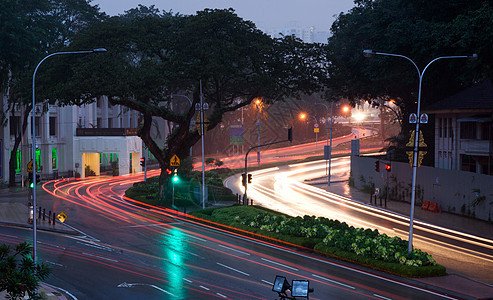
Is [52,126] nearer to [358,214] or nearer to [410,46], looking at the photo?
[358,214]

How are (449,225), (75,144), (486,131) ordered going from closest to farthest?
(449,225)
(486,131)
(75,144)

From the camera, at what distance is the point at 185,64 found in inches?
2004

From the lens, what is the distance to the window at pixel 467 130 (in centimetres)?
5212

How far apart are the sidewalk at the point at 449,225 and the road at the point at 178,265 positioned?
1049 mm

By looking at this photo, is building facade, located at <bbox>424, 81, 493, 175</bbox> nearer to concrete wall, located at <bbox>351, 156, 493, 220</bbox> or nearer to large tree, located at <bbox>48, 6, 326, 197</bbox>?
concrete wall, located at <bbox>351, 156, 493, 220</bbox>

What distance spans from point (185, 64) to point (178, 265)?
24298 mm

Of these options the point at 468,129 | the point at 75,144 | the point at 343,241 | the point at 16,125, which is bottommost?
the point at 343,241

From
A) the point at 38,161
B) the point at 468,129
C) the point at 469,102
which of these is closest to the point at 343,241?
the point at 469,102

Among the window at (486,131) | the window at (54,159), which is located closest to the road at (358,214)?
the window at (486,131)

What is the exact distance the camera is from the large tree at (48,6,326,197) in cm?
4966

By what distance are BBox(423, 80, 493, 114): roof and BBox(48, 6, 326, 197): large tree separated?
34.9ft

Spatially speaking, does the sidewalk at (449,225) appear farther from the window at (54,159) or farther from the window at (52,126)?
the window at (52,126)

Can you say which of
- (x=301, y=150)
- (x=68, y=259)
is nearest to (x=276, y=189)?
(x=68, y=259)

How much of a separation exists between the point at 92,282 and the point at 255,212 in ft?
61.2
